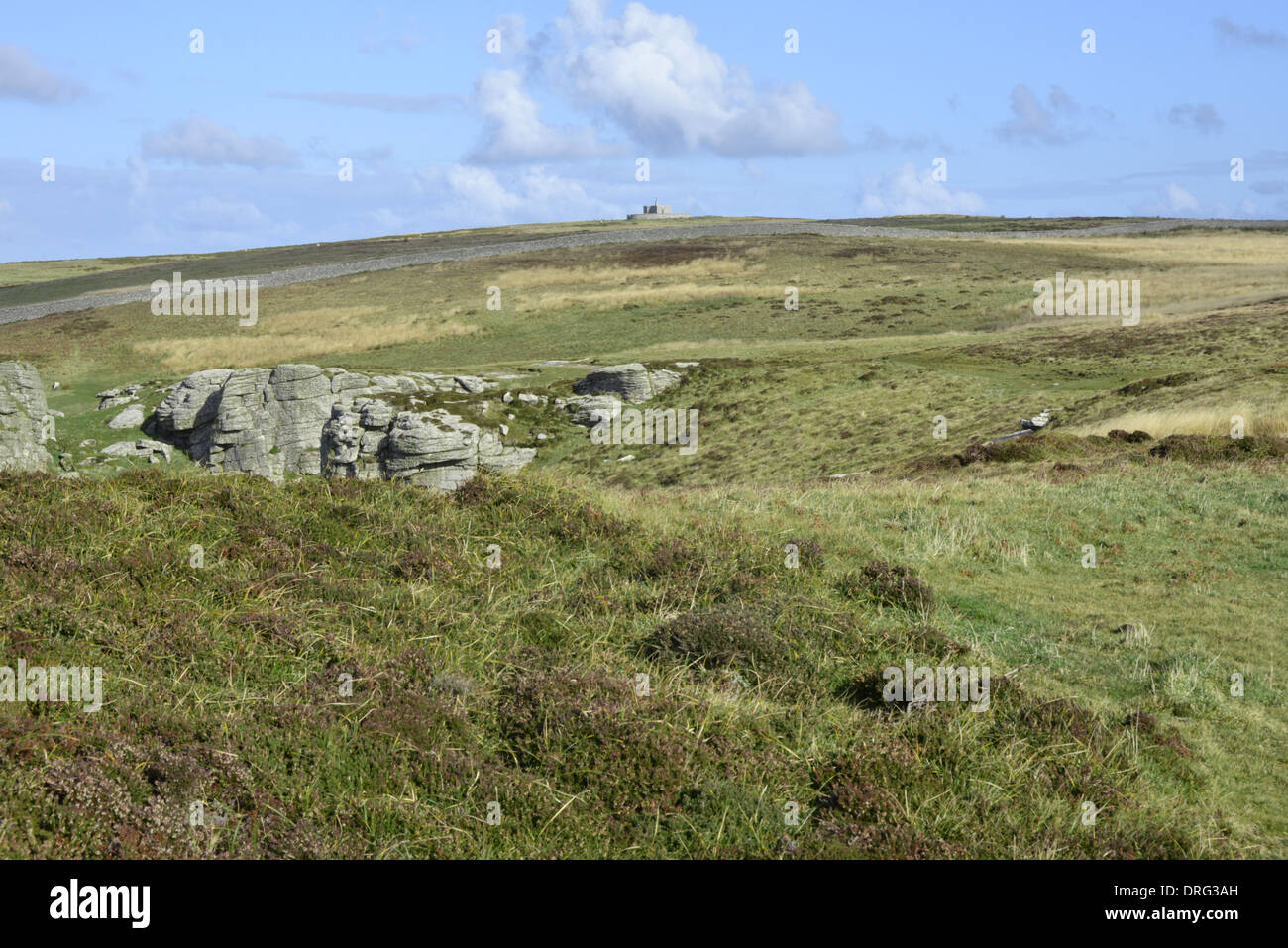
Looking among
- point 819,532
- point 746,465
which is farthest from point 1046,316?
point 819,532

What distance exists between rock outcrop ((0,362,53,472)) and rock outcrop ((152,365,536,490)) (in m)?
5.33

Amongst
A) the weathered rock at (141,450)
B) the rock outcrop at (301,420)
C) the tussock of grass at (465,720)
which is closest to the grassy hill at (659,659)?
the tussock of grass at (465,720)

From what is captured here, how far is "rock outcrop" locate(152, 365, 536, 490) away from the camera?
4141cm

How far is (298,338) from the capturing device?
70.7 m

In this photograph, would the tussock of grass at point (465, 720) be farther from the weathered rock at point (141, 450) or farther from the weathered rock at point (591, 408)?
the weathered rock at point (591, 408)

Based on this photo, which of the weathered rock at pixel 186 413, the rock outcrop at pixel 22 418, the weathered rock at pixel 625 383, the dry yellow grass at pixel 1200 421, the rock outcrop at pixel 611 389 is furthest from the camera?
the weathered rock at pixel 625 383

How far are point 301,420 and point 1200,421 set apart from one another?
3599 cm

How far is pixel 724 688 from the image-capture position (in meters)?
8.79

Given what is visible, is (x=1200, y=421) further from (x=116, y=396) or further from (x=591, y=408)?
(x=116, y=396)

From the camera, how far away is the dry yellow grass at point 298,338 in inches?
2530

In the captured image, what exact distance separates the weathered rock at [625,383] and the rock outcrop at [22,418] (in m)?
23.4

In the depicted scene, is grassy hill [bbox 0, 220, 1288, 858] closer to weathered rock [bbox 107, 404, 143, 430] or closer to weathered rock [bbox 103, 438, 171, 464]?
weathered rock [bbox 103, 438, 171, 464]

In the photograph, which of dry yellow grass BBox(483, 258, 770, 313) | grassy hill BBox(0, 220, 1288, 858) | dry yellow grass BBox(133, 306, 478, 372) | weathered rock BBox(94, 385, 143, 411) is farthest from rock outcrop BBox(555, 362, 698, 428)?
dry yellow grass BBox(483, 258, 770, 313)
